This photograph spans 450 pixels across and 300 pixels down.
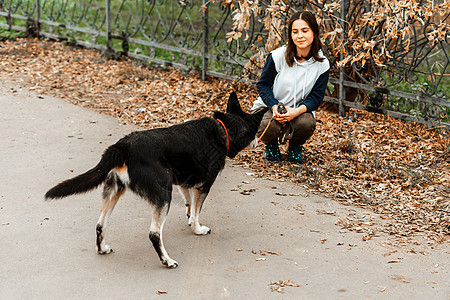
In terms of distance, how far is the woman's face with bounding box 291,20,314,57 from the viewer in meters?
5.72

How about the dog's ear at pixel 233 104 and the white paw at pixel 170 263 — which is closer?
the white paw at pixel 170 263

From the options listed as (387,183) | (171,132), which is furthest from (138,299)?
(387,183)

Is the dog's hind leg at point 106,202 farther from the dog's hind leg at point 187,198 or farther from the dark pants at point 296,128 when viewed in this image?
the dark pants at point 296,128

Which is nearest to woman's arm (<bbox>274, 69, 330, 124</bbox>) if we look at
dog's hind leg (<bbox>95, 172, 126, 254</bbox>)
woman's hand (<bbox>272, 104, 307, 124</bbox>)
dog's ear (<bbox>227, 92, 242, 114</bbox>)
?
woman's hand (<bbox>272, 104, 307, 124</bbox>)

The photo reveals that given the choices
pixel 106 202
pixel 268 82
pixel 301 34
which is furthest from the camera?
pixel 268 82

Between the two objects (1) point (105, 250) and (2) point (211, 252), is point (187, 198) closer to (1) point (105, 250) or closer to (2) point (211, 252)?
(2) point (211, 252)

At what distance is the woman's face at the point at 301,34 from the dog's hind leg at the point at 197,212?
2.11 metres

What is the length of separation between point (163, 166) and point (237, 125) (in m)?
0.88

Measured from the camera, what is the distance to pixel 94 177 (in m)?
3.96

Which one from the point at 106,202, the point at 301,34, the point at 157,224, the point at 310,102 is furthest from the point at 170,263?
the point at 301,34

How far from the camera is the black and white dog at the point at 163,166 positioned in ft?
13.1

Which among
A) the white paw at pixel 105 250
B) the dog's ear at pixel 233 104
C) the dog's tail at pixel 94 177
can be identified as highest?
the dog's ear at pixel 233 104

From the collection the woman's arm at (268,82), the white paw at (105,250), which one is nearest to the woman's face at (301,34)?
the woman's arm at (268,82)

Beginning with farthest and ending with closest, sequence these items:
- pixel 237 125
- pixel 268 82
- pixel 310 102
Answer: pixel 268 82
pixel 310 102
pixel 237 125
